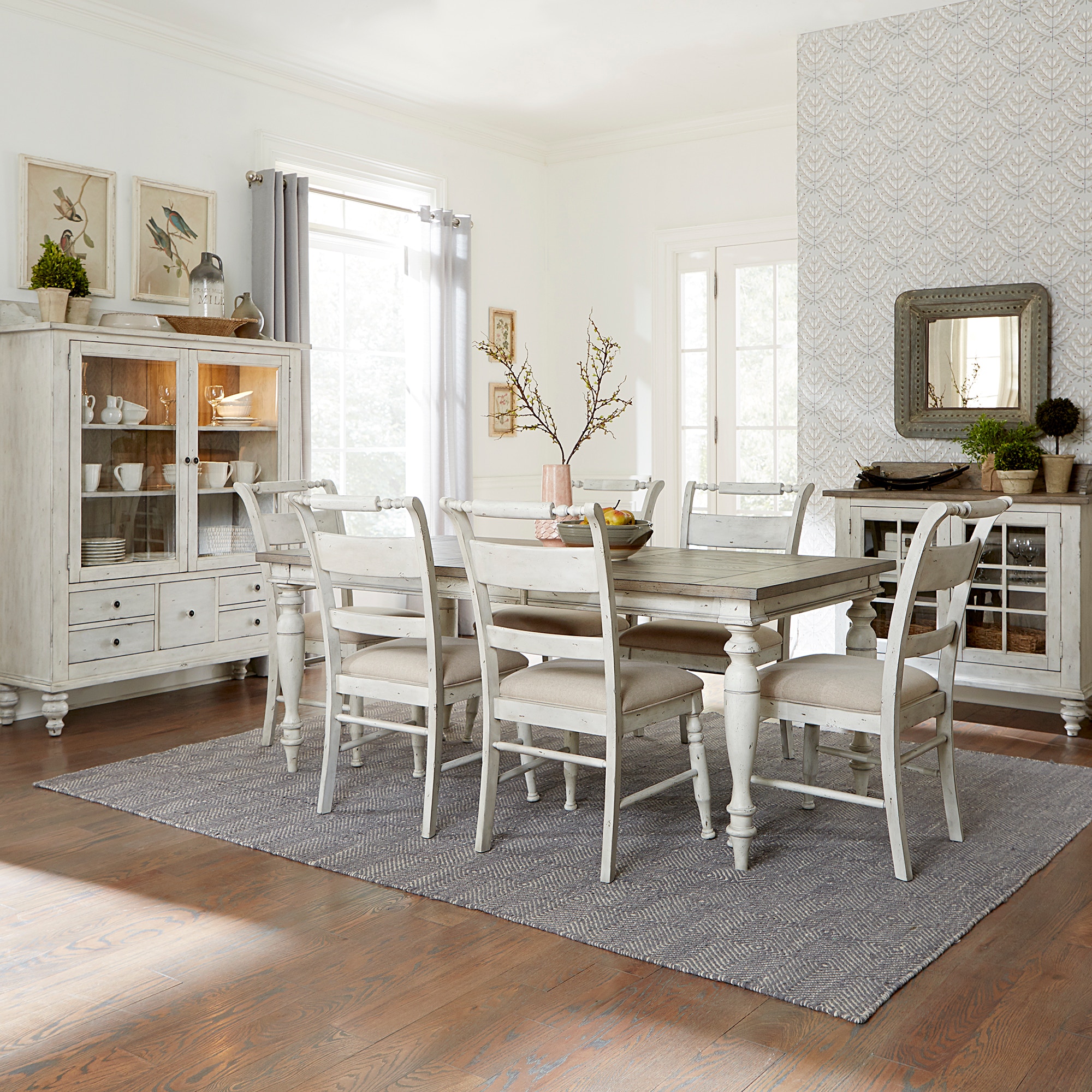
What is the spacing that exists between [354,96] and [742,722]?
4.33 meters

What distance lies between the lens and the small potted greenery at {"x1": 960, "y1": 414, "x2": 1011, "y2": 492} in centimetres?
457

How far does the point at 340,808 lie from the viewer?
331cm

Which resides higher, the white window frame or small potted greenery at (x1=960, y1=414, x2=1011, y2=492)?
the white window frame

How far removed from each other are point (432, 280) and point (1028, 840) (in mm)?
4371

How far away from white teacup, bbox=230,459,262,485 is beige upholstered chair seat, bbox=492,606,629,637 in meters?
1.55

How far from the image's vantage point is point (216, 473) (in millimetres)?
4832

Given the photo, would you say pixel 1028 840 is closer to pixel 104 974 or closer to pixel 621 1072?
pixel 621 1072

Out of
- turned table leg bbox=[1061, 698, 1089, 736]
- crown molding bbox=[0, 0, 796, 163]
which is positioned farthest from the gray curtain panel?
turned table leg bbox=[1061, 698, 1089, 736]

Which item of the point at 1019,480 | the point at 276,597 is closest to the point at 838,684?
the point at 276,597

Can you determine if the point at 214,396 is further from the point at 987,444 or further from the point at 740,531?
the point at 987,444

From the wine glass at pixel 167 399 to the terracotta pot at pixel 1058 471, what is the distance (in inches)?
135

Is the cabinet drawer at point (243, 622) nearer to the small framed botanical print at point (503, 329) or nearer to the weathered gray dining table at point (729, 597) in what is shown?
the weathered gray dining table at point (729, 597)

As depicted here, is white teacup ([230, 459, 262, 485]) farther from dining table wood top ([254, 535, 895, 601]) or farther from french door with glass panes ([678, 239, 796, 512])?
french door with glass panes ([678, 239, 796, 512])

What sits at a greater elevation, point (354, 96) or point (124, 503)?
point (354, 96)
